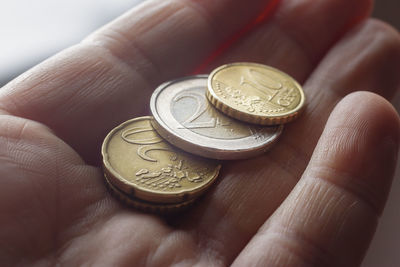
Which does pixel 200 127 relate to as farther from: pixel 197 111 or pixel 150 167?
pixel 150 167

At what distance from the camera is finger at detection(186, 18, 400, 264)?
1.26m

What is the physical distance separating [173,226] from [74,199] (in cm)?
33

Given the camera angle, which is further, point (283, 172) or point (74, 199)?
point (283, 172)

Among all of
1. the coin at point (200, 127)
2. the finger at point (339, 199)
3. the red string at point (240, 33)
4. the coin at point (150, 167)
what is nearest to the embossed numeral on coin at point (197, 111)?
the coin at point (200, 127)

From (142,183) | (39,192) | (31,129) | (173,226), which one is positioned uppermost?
(31,129)

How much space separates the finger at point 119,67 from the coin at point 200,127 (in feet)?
0.36

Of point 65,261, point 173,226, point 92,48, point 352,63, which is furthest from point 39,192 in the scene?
point 352,63

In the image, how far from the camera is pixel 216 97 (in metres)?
1.60

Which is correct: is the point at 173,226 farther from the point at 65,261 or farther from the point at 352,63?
the point at 352,63

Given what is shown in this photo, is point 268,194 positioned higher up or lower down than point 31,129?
lower down

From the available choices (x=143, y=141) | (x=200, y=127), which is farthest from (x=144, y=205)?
(x=200, y=127)

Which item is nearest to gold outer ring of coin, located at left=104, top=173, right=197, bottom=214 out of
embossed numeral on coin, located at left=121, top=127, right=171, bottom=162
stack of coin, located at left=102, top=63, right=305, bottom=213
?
stack of coin, located at left=102, top=63, right=305, bottom=213

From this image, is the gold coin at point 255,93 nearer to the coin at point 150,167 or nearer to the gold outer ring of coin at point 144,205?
the coin at point 150,167

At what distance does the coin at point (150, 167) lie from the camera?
4.20 feet
